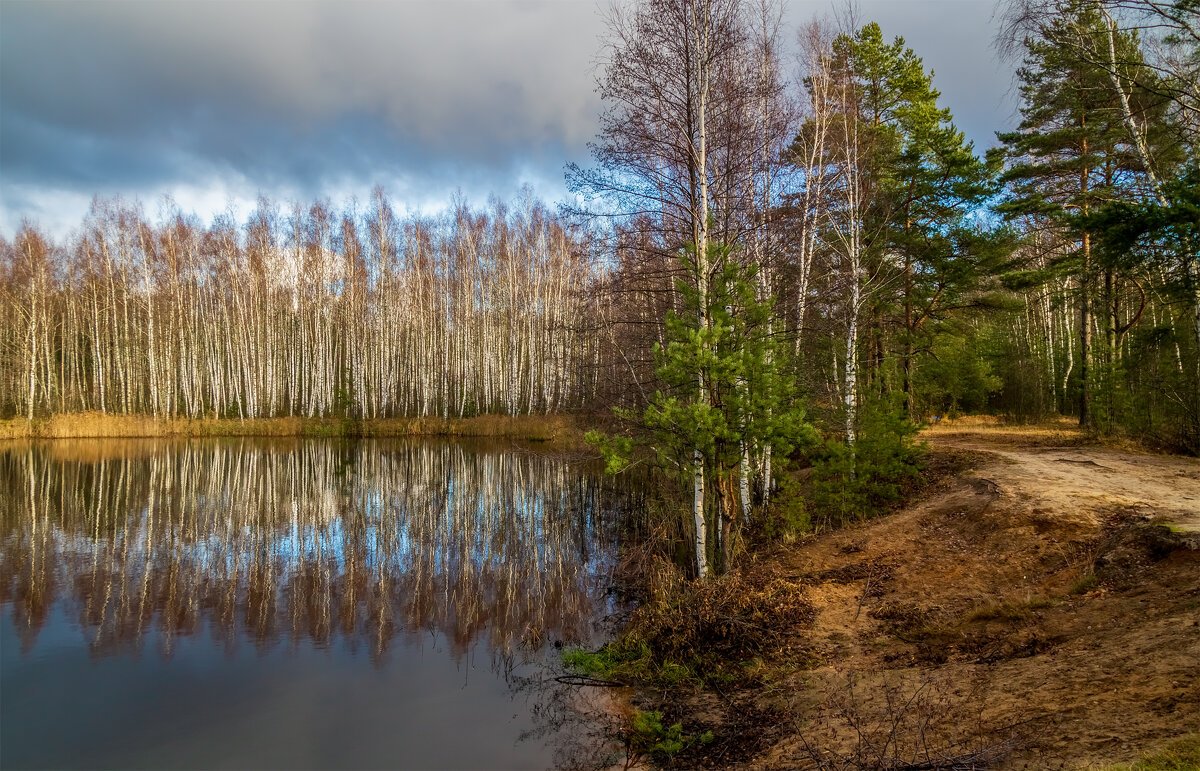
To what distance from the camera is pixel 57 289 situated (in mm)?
38656

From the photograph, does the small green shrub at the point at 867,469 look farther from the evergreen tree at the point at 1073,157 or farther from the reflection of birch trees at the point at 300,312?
the reflection of birch trees at the point at 300,312

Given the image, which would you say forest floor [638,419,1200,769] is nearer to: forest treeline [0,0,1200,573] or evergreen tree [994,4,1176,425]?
forest treeline [0,0,1200,573]

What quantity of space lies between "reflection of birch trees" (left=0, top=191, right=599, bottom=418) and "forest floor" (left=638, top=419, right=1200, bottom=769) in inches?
1038

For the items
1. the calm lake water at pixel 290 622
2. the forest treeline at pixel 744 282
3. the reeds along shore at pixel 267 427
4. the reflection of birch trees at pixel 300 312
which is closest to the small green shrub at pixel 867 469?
the forest treeline at pixel 744 282

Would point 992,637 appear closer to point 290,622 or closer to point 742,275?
point 742,275

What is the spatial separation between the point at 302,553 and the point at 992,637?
11158 mm

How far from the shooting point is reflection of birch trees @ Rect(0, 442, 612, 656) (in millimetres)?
8883

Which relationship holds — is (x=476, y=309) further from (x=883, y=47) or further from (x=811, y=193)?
(x=811, y=193)

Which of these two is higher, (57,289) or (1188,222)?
(57,289)

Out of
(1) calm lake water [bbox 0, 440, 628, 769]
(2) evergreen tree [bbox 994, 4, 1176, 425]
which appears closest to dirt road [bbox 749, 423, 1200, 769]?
(1) calm lake water [bbox 0, 440, 628, 769]

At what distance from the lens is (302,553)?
39.7ft

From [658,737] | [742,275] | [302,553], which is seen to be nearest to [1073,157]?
[742,275]

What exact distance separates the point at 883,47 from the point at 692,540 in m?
15.8

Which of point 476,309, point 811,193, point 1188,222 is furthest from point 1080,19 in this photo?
point 476,309
